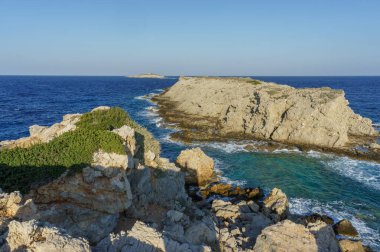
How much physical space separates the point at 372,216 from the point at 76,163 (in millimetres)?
25207

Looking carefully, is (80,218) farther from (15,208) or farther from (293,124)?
(293,124)

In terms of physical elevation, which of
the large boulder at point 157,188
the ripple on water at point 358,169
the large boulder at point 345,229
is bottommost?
the large boulder at point 345,229

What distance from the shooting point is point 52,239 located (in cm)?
838

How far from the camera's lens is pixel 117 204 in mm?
17828

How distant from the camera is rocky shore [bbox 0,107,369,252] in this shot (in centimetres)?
1273

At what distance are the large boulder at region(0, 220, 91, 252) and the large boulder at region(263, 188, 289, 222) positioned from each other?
2030 cm

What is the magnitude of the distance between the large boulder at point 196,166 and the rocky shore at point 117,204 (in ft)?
28.0

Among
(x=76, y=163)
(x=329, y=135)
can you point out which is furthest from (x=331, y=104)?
(x=76, y=163)

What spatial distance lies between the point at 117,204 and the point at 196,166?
1717 centimetres

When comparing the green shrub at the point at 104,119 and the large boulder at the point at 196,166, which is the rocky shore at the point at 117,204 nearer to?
the green shrub at the point at 104,119

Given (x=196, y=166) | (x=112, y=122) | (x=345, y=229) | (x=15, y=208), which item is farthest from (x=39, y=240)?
(x=196, y=166)

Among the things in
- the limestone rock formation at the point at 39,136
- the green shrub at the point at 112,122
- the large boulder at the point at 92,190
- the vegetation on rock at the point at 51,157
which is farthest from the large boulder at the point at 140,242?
the green shrub at the point at 112,122

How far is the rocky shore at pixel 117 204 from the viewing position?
12727 mm

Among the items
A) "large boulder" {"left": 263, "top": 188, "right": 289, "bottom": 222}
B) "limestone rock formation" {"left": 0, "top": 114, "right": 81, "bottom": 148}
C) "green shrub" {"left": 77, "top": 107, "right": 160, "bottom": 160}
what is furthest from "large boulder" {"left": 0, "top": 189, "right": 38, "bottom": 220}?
"large boulder" {"left": 263, "top": 188, "right": 289, "bottom": 222}
